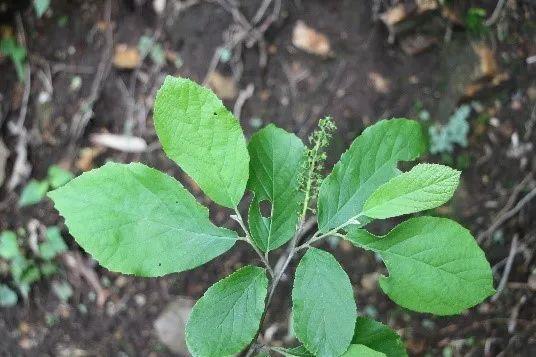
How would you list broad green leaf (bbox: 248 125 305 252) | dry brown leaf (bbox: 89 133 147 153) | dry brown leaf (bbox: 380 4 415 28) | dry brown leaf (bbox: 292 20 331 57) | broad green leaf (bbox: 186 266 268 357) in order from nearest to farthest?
1. broad green leaf (bbox: 186 266 268 357)
2. broad green leaf (bbox: 248 125 305 252)
3. dry brown leaf (bbox: 380 4 415 28)
4. dry brown leaf (bbox: 292 20 331 57)
5. dry brown leaf (bbox: 89 133 147 153)

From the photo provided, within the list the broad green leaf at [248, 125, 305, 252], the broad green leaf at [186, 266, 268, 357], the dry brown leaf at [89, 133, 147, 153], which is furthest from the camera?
the dry brown leaf at [89, 133, 147, 153]

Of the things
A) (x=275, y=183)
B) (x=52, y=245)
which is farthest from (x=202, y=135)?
(x=52, y=245)

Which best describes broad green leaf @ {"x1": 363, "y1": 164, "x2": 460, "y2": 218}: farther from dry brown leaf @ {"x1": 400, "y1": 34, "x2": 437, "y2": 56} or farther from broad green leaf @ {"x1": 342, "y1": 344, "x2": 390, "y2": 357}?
dry brown leaf @ {"x1": 400, "y1": 34, "x2": 437, "y2": 56}

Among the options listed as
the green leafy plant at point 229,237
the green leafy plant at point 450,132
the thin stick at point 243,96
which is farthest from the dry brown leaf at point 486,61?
the green leafy plant at point 229,237

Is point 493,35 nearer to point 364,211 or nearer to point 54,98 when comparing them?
point 364,211

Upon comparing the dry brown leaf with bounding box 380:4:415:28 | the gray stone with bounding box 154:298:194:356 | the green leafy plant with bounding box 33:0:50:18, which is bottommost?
the gray stone with bounding box 154:298:194:356

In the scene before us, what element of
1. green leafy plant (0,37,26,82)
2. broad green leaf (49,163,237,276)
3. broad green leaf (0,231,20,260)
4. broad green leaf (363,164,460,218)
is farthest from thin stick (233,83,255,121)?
broad green leaf (363,164,460,218)

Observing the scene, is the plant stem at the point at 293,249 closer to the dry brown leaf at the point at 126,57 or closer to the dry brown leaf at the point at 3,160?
the dry brown leaf at the point at 126,57
